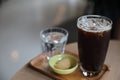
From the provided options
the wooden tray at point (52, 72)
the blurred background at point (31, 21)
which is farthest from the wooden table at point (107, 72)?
the blurred background at point (31, 21)

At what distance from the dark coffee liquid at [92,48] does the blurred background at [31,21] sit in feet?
2.76

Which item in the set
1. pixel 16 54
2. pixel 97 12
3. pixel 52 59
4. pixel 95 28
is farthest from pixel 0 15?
pixel 95 28

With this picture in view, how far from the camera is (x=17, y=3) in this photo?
2289 mm

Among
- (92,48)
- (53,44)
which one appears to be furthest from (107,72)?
(53,44)

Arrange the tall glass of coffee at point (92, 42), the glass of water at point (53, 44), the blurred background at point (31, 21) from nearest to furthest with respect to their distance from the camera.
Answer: the tall glass of coffee at point (92, 42) < the glass of water at point (53, 44) < the blurred background at point (31, 21)

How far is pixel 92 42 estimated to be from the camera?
27.2 inches

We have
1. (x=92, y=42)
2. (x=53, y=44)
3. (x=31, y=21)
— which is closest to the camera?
(x=92, y=42)

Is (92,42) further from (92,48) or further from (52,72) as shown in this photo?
(52,72)

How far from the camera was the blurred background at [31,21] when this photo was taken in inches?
63.1

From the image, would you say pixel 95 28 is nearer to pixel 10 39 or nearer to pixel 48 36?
pixel 48 36

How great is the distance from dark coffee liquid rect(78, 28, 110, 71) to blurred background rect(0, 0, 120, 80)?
0.84 metres

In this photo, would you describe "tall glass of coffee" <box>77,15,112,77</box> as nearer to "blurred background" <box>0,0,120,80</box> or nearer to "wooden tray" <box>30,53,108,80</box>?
"wooden tray" <box>30,53,108,80</box>

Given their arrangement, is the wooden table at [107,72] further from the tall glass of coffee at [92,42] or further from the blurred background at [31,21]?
the blurred background at [31,21]

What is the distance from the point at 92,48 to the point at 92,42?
2 cm
